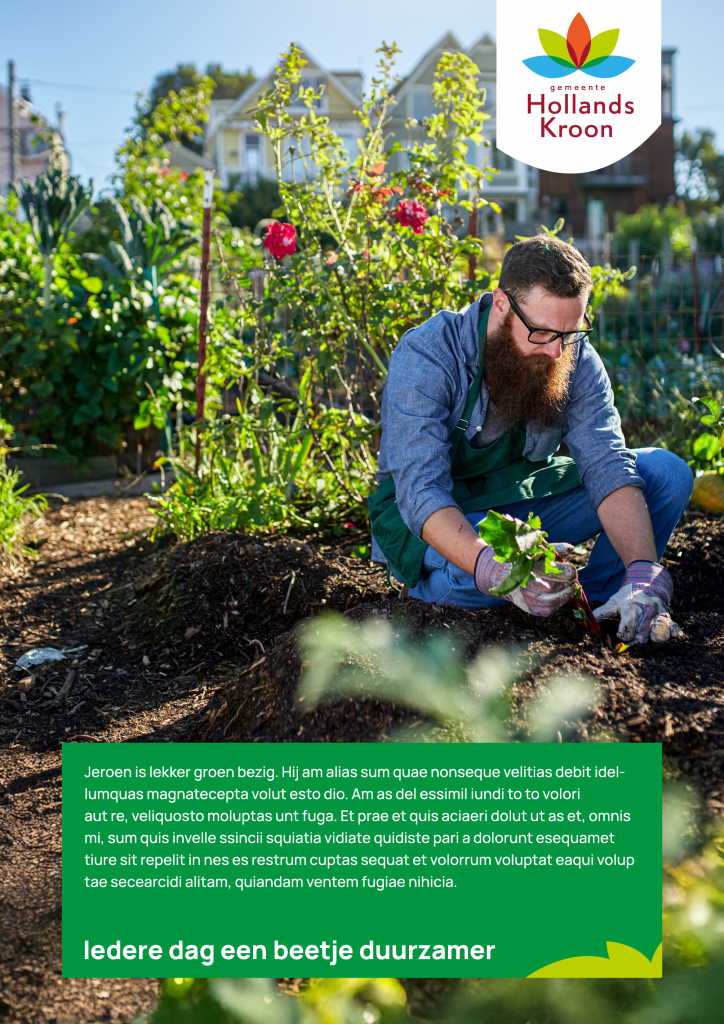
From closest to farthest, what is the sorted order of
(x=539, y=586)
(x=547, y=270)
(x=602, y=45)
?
(x=539, y=586) → (x=547, y=270) → (x=602, y=45)

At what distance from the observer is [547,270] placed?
194cm

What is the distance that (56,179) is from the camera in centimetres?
532

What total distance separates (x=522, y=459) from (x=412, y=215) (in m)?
1.17

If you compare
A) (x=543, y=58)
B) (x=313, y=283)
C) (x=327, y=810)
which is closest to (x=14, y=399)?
(x=313, y=283)

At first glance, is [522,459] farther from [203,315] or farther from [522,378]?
[203,315]

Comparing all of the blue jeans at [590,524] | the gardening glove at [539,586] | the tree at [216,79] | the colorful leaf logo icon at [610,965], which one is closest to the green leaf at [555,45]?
the blue jeans at [590,524]

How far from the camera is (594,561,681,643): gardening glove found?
1942 mm

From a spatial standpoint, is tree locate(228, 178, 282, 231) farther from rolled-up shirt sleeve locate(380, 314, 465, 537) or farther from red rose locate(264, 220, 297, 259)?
rolled-up shirt sleeve locate(380, 314, 465, 537)

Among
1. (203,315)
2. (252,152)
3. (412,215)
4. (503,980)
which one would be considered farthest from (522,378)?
(252,152)

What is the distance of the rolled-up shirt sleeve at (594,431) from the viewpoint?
223 cm

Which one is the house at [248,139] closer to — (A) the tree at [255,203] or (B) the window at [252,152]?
(B) the window at [252,152]

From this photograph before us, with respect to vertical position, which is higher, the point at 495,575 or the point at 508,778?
the point at 495,575

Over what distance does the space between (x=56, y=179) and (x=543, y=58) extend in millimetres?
3709

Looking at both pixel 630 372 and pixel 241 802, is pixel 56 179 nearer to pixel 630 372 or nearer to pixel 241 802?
pixel 630 372
